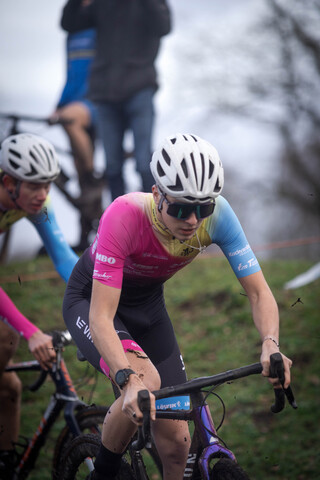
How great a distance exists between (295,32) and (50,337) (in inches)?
855

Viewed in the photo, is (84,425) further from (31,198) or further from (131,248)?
(31,198)

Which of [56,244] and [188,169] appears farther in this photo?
[56,244]

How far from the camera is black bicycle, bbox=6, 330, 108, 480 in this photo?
3.90 metres

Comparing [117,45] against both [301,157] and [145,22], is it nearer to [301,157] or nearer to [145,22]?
[145,22]

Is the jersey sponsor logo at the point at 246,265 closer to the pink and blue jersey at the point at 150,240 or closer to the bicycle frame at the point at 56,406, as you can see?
the pink and blue jersey at the point at 150,240

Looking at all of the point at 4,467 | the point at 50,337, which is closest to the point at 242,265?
the point at 50,337

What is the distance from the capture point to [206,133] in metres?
23.8

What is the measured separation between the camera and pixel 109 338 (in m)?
2.87

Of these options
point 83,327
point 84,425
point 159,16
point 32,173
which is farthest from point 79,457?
point 159,16

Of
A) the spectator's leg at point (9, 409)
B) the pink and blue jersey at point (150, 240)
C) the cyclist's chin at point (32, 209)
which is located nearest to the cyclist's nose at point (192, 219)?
the pink and blue jersey at point (150, 240)

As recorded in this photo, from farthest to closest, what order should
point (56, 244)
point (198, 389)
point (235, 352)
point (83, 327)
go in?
point (235, 352), point (56, 244), point (83, 327), point (198, 389)

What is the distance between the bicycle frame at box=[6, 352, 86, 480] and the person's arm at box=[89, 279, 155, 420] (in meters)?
1.27

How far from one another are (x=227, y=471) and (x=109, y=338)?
35.6 inches

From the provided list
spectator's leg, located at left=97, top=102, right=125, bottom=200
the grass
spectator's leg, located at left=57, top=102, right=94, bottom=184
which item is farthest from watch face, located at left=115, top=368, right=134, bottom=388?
spectator's leg, located at left=57, top=102, right=94, bottom=184
